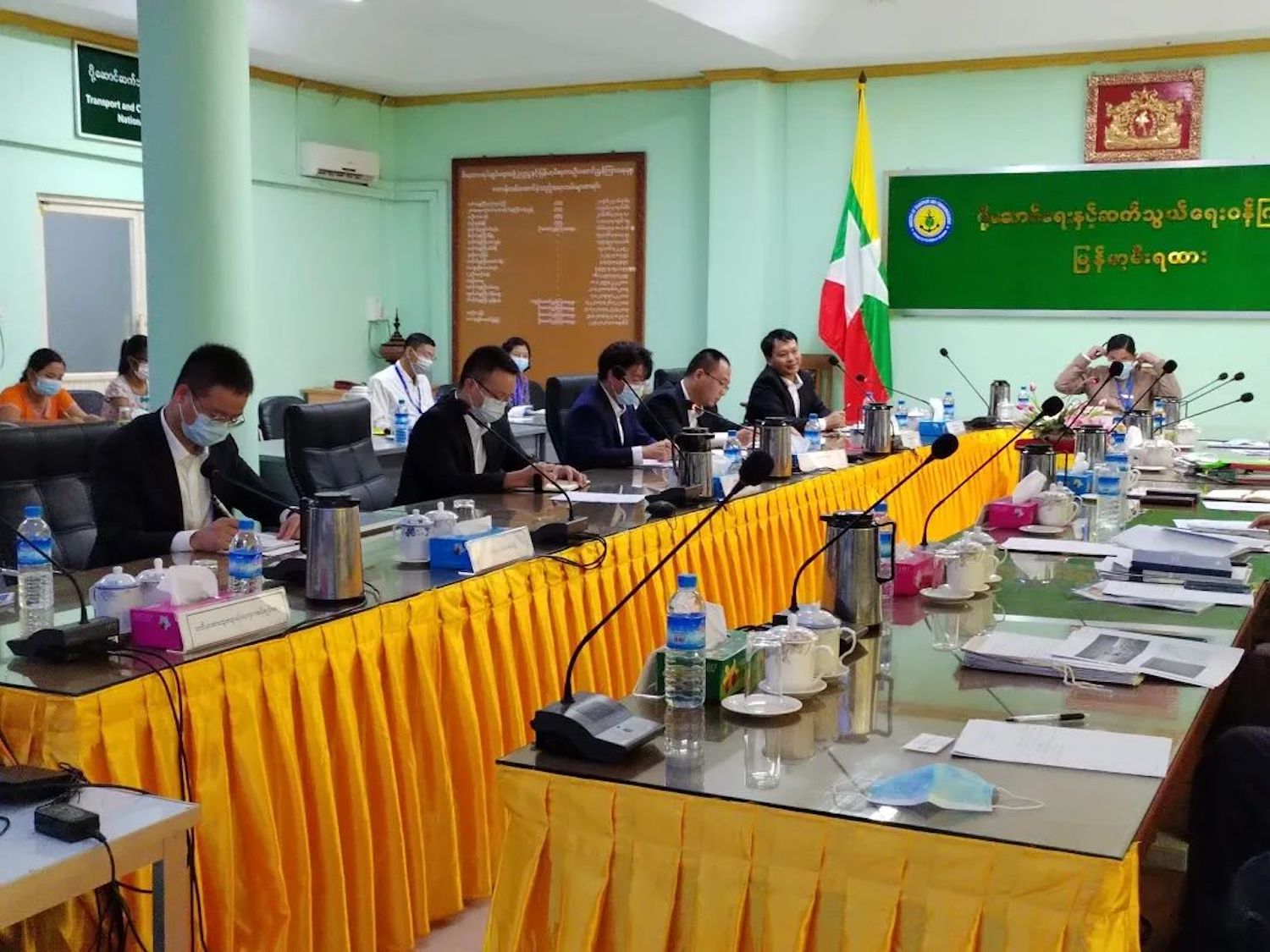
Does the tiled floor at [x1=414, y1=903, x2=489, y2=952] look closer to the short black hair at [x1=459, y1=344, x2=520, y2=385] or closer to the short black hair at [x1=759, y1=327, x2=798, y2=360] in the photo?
the short black hair at [x1=459, y1=344, x2=520, y2=385]

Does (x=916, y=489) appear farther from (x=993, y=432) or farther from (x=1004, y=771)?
(x=1004, y=771)

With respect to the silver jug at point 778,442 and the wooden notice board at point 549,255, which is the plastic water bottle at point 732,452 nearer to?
the silver jug at point 778,442

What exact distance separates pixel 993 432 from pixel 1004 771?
15.2ft

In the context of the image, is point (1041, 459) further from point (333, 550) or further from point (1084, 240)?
point (1084, 240)

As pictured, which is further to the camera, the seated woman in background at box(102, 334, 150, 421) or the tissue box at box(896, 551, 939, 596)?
the seated woman in background at box(102, 334, 150, 421)

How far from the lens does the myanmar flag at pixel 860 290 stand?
310 inches

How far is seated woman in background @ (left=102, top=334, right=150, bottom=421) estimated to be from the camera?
6.05 meters

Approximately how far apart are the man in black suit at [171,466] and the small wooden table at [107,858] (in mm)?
1273

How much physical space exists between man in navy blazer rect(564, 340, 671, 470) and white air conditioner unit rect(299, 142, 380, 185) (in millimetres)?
4267

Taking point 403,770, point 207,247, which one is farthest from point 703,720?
point 207,247

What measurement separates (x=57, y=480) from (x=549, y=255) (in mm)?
5824

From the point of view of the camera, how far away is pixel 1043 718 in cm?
174

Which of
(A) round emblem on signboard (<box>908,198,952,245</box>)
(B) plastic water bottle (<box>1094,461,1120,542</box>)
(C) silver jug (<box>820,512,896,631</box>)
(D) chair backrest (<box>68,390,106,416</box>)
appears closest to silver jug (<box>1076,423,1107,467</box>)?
(B) plastic water bottle (<box>1094,461,1120,542</box>)

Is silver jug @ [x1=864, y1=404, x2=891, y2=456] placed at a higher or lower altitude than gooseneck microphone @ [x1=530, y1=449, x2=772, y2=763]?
higher
